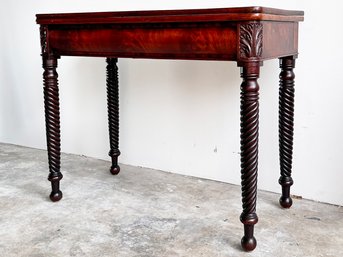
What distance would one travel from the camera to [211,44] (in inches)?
52.1

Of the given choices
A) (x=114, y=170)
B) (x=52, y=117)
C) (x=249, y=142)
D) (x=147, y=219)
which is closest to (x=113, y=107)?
(x=114, y=170)

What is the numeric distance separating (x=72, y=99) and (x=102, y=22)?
110 cm

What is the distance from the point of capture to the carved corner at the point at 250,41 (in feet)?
4.12

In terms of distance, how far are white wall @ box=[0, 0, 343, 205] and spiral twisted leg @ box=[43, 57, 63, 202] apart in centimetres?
58

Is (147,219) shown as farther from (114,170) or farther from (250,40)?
(250,40)

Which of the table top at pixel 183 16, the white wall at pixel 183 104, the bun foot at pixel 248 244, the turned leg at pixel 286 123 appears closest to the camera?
the table top at pixel 183 16

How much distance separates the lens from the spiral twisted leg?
1710 mm

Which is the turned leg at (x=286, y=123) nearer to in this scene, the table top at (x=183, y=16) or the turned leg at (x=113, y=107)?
the table top at (x=183, y=16)

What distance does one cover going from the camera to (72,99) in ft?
8.34

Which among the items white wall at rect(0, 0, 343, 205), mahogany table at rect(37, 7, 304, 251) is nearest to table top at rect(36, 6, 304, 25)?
mahogany table at rect(37, 7, 304, 251)

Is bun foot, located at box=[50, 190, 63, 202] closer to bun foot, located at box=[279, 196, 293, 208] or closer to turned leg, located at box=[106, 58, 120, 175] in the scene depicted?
turned leg, located at box=[106, 58, 120, 175]

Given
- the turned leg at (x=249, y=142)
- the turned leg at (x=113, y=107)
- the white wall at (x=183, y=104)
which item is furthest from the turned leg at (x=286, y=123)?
the turned leg at (x=113, y=107)

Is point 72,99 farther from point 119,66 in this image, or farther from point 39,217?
point 39,217

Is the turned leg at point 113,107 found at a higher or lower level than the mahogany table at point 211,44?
lower
